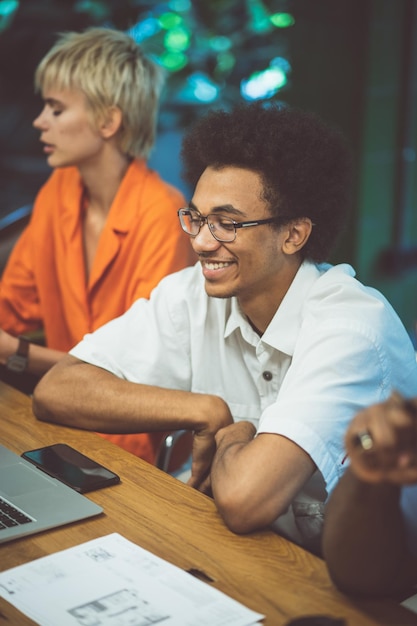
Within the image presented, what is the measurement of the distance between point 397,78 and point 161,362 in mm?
2779

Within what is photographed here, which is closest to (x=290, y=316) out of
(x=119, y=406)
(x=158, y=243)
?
(x=119, y=406)

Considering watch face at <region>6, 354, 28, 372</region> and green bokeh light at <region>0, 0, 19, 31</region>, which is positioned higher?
green bokeh light at <region>0, 0, 19, 31</region>

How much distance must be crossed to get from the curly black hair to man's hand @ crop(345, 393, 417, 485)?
82 cm

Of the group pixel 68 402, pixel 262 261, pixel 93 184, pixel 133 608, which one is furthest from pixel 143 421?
pixel 93 184

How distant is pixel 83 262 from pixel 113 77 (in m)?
0.58

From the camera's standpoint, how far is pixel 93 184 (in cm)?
279

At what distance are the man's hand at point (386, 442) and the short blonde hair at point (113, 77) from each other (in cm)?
187

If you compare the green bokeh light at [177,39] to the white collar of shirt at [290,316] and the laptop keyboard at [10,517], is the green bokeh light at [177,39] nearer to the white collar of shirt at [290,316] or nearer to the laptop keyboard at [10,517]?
the white collar of shirt at [290,316]

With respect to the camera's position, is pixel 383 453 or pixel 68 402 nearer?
pixel 383 453

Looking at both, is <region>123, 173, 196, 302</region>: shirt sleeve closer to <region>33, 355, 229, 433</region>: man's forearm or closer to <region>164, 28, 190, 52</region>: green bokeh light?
<region>33, 355, 229, 433</region>: man's forearm

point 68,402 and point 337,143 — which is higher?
point 337,143

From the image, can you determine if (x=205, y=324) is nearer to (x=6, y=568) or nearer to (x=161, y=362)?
(x=161, y=362)

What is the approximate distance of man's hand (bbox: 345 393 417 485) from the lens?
104 centimetres

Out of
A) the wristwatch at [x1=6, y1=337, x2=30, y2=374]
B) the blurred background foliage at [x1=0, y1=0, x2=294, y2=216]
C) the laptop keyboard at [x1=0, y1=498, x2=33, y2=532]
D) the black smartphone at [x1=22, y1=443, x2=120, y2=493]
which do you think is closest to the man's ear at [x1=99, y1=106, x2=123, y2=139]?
the wristwatch at [x1=6, y1=337, x2=30, y2=374]
